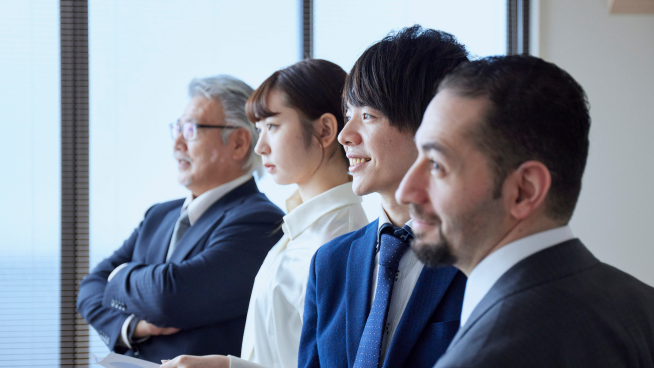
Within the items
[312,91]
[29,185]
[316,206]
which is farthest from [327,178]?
[29,185]

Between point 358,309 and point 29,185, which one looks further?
point 29,185

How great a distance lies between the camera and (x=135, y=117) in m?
3.11

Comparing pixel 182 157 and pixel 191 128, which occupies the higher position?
pixel 191 128

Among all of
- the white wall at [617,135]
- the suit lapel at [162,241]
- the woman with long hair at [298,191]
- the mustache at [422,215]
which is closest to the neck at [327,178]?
the woman with long hair at [298,191]

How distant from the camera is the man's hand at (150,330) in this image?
1.86m

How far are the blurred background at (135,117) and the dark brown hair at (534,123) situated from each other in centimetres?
247

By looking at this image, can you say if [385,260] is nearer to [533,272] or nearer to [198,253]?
[533,272]

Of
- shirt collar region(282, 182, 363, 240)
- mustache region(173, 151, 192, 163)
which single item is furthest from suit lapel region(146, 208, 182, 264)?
shirt collar region(282, 182, 363, 240)

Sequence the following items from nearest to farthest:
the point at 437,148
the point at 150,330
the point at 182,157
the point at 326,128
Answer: the point at 437,148
the point at 326,128
the point at 150,330
the point at 182,157

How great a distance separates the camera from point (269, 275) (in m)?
1.64

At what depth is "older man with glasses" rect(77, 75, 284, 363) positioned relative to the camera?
5.98 feet

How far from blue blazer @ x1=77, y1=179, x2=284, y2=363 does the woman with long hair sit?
7.5 inches

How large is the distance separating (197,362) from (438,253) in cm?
74

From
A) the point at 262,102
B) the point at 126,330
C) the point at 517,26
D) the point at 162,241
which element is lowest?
the point at 126,330
